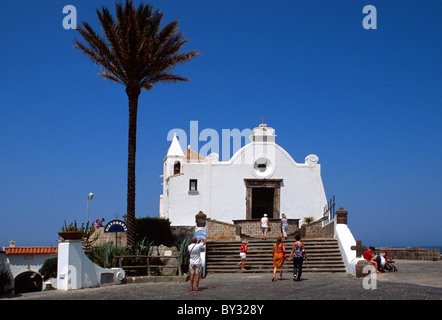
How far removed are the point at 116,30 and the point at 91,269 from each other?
32.5 ft

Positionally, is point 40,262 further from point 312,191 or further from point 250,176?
point 312,191

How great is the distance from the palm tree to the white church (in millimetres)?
11356

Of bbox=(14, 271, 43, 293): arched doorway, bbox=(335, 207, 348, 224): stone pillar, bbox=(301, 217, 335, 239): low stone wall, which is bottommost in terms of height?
bbox=(14, 271, 43, 293): arched doorway

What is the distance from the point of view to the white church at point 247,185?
32.3m

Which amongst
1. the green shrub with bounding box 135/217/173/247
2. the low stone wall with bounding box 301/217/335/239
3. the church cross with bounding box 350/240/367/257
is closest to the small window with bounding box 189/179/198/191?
the green shrub with bounding box 135/217/173/247

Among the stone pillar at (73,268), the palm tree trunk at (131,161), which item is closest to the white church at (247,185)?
the palm tree trunk at (131,161)

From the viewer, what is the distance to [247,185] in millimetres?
32719

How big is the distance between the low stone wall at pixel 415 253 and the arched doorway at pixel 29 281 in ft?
73.2

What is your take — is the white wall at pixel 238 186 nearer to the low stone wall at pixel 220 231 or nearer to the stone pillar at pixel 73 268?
the low stone wall at pixel 220 231

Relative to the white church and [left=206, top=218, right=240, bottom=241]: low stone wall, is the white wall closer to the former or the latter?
the white church

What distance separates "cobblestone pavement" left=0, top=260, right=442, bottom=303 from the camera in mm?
12539

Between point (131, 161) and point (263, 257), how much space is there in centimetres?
718

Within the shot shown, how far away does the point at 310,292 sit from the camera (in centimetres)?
1346
